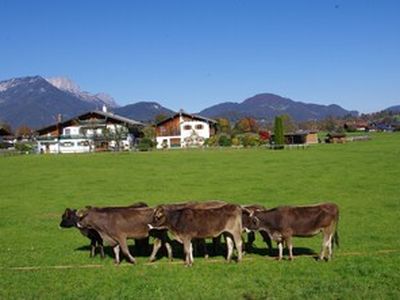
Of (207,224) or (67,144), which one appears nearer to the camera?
(207,224)

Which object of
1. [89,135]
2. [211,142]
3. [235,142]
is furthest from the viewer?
[89,135]

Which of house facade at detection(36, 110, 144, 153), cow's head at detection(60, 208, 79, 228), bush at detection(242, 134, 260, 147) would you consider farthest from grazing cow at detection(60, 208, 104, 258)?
house facade at detection(36, 110, 144, 153)

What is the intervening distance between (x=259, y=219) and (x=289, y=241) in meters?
0.96

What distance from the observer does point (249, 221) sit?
1525 centimetres

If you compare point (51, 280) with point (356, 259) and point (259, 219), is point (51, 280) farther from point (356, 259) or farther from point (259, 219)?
point (356, 259)

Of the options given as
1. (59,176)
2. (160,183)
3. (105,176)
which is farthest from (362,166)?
(59,176)

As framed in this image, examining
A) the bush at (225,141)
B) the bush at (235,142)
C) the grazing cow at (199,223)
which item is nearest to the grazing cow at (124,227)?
the grazing cow at (199,223)

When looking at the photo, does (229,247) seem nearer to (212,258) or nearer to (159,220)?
(212,258)

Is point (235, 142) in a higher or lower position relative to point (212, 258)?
higher

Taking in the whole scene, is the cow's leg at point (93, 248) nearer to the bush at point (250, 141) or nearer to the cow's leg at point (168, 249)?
the cow's leg at point (168, 249)

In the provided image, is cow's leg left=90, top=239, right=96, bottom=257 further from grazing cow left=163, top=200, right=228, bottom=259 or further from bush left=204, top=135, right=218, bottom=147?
bush left=204, top=135, right=218, bottom=147

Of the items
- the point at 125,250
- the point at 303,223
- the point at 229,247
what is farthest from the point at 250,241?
the point at 125,250

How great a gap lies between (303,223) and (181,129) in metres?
98.7

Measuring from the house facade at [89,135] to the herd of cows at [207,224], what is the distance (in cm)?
8462
